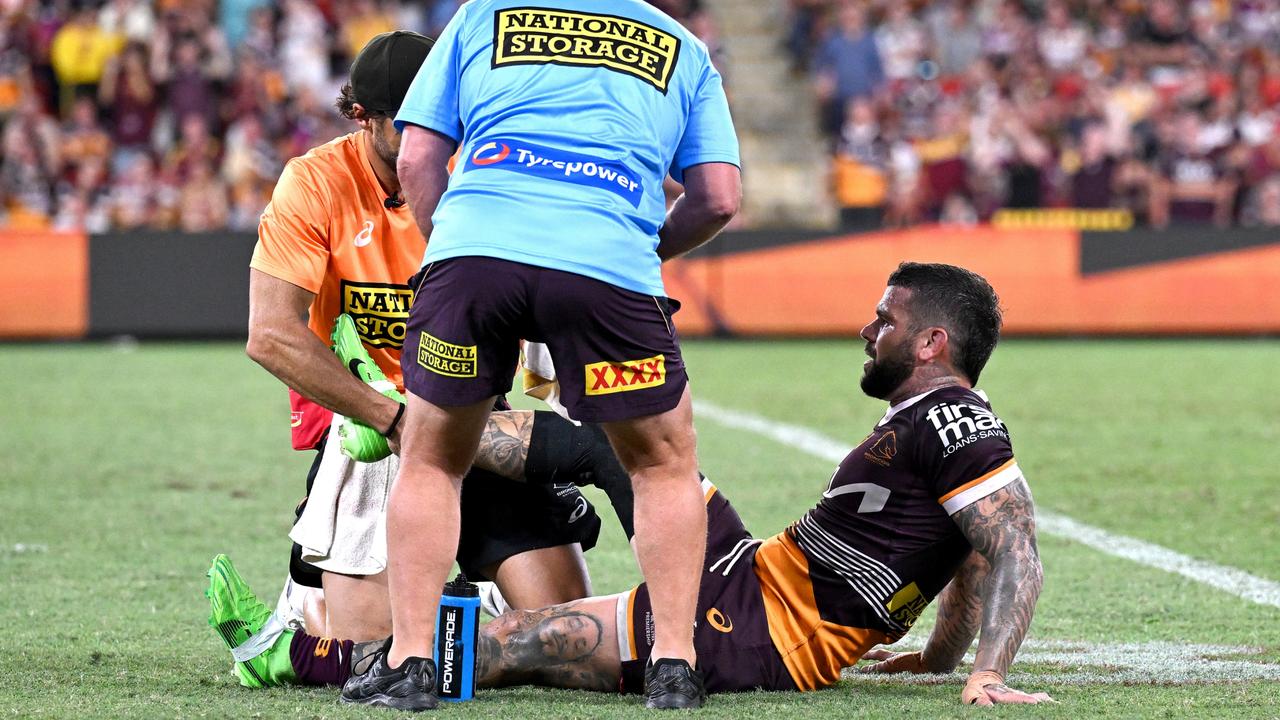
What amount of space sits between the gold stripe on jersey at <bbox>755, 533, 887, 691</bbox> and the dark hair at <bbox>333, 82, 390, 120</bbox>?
1564 millimetres

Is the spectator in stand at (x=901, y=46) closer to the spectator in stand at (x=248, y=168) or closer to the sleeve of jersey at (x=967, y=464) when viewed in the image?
the spectator in stand at (x=248, y=168)

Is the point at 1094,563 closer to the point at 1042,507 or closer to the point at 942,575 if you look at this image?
the point at 1042,507

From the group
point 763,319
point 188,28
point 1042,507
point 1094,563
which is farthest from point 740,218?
point 1094,563

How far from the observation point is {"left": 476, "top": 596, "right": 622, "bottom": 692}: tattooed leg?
13.0ft

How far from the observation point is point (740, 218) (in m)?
18.6

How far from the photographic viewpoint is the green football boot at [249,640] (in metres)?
4.04

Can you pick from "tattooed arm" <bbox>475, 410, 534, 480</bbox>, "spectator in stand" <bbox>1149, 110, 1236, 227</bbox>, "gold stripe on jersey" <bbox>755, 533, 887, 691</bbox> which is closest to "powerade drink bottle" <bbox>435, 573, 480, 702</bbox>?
"tattooed arm" <bbox>475, 410, 534, 480</bbox>

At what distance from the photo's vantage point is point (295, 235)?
434cm

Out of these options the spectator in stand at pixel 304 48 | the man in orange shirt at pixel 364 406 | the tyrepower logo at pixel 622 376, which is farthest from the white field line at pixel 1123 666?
the spectator in stand at pixel 304 48

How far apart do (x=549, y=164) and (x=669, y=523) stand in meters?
0.83

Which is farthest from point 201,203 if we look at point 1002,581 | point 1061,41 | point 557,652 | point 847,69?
point 1002,581

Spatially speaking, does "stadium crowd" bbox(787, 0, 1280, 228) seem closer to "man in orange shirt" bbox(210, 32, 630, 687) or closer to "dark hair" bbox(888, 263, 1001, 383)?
"man in orange shirt" bbox(210, 32, 630, 687)

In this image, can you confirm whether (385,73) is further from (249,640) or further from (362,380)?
(249,640)

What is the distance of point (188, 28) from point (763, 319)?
701 centimetres
